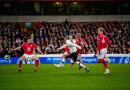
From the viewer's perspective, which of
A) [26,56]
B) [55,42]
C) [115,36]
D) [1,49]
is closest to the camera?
[26,56]

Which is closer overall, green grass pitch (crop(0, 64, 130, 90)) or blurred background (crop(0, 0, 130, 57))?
green grass pitch (crop(0, 64, 130, 90))

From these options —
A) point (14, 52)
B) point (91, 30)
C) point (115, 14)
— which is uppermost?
point (115, 14)

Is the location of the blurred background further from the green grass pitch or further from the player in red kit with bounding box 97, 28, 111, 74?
the green grass pitch

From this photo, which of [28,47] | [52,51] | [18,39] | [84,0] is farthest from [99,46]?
[84,0]

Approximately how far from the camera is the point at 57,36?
1310 inches

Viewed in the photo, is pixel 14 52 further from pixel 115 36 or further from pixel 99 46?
pixel 99 46

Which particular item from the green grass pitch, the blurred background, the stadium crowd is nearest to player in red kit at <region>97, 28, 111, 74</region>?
the green grass pitch

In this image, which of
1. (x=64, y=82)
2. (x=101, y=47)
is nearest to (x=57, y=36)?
(x=101, y=47)

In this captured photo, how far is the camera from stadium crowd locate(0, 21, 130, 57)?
99.7 feet

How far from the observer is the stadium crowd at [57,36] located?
3040 centimetres

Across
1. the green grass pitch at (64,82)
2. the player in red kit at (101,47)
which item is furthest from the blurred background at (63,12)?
the green grass pitch at (64,82)

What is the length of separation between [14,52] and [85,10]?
15291 mm

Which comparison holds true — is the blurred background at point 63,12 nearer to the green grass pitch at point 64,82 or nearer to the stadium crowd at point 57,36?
the stadium crowd at point 57,36

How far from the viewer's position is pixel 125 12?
1594 inches
